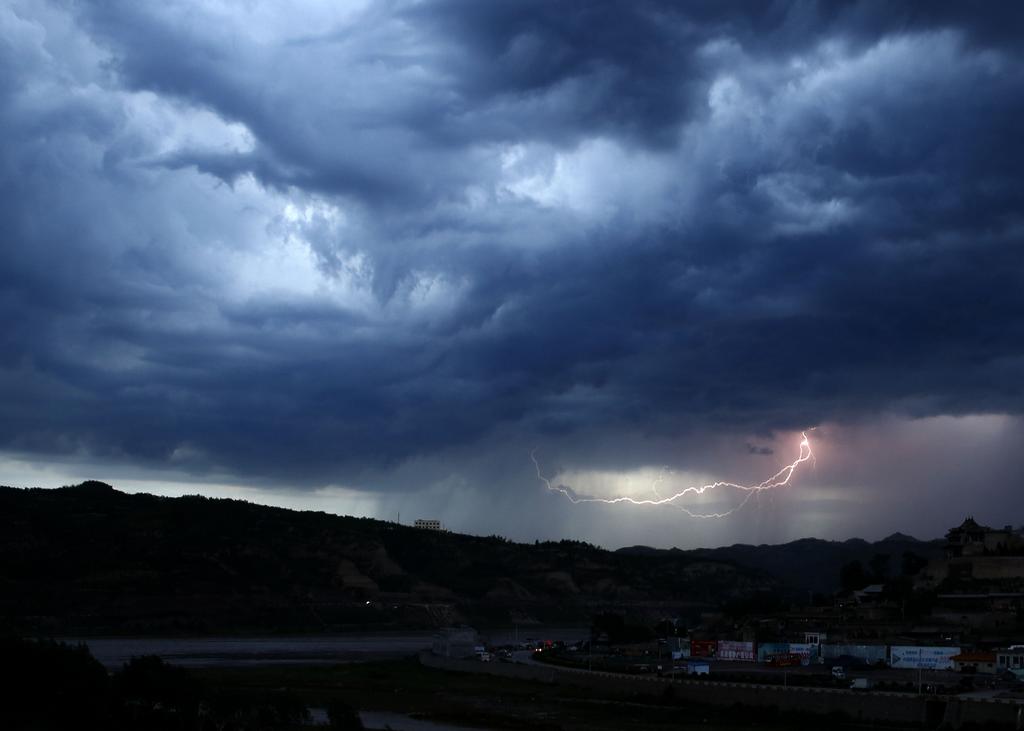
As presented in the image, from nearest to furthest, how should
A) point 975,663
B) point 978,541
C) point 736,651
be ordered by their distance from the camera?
1. point 975,663
2. point 736,651
3. point 978,541

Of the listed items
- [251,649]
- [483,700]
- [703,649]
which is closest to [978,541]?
[703,649]

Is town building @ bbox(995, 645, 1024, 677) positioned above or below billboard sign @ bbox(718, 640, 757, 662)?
above

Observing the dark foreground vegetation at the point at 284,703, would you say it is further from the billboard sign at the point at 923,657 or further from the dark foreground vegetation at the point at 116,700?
the billboard sign at the point at 923,657

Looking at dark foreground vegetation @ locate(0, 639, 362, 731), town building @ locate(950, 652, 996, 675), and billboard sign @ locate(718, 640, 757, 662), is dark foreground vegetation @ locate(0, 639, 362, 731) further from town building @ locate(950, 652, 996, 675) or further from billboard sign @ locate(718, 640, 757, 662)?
billboard sign @ locate(718, 640, 757, 662)

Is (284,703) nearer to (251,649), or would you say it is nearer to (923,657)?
(923,657)

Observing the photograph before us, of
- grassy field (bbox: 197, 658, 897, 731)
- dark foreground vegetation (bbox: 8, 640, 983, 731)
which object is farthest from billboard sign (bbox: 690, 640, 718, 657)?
dark foreground vegetation (bbox: 8, 640, 983, 731)

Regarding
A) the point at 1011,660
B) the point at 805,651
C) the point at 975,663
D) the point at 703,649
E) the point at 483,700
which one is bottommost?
the point at 483,700

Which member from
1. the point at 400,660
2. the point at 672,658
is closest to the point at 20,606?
the point at 400,660

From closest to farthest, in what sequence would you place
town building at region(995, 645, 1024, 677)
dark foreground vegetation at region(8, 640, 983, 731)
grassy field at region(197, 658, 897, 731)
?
1. dark foreground vegetation at region(8, 640, 983, 731)
2. grassy field at region(197, 658, 897, 731)
3. town building at region(995, 645, 1024, 677)

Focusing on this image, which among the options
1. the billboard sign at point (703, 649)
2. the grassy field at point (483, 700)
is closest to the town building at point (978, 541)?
the billboard sign at point (703, 649)

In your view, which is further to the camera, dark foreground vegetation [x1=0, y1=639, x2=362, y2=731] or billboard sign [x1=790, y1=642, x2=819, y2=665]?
billboard sign [x1=790, y1=642, x2=819, y2=665]

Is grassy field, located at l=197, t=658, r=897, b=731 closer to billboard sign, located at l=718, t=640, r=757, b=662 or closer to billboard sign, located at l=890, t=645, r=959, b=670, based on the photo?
billboard sign, located at l=718, t=640, r=757, b=662

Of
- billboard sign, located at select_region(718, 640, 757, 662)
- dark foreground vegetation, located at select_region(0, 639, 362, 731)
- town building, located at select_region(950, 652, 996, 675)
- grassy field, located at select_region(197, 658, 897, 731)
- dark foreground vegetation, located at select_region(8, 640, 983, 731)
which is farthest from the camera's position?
billboard sign, located at select_region(718, 640, 757, 662)

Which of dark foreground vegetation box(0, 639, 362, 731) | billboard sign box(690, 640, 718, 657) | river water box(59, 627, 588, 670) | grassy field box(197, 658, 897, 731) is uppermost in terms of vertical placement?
billboard sign box(690, 640, 718, 657)
